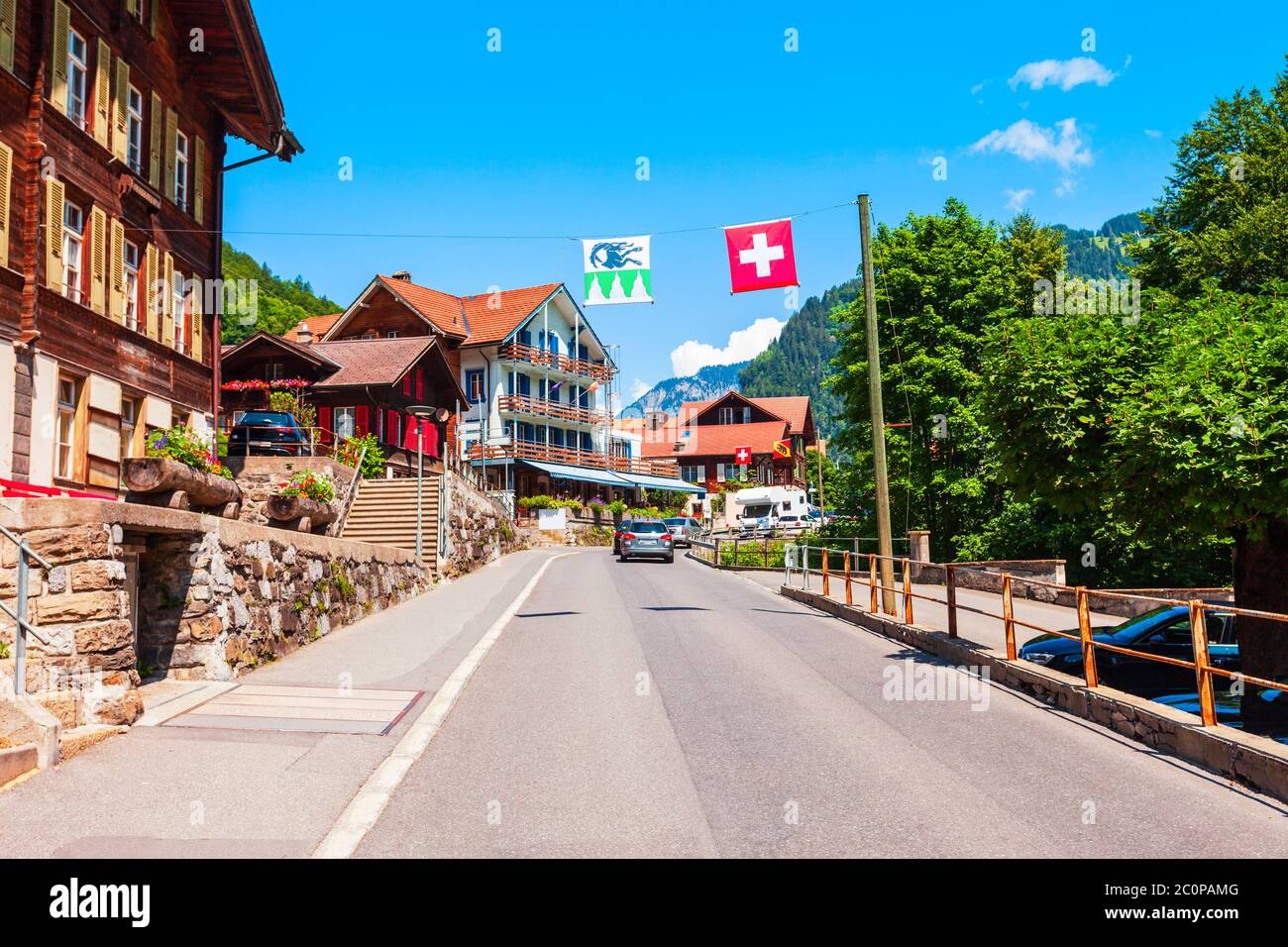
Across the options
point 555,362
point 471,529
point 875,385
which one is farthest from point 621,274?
point 555,362

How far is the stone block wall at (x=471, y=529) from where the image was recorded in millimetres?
28312

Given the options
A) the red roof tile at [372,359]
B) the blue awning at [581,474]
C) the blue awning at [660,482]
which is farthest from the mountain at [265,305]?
the blue awning at [660,482]

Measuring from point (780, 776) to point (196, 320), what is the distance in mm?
19021

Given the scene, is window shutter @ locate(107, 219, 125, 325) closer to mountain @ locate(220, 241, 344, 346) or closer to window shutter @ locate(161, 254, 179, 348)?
window shutter @ locate(161, 254, 179, 348)

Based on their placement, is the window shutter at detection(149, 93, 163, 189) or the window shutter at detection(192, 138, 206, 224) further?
the window shutter at detection(192, 138, 206, 224)

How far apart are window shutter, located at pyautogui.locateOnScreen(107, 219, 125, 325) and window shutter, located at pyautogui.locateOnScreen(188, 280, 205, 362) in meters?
3.44

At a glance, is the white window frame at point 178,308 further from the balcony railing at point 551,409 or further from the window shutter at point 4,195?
the balcony railing at point 551,409

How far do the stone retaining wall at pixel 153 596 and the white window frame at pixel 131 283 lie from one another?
22.8 feet

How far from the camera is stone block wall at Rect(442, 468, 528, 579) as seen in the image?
28312 mm

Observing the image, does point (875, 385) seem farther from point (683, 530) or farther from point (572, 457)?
point (572, 457)

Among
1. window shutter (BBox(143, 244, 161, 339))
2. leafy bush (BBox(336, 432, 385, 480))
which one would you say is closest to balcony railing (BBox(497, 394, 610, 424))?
leafy bush (BBox(336, 432, 385, 480))

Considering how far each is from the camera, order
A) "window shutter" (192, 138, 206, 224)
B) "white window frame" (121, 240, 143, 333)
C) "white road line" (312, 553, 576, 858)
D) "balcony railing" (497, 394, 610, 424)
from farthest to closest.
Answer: "balcony railing" (497, 394, 610, 424), "window shutter" (192, 138, 206, 224), "white window frame" (121, 240, 143, 333), "white road line" (312, 553, 576, 858)

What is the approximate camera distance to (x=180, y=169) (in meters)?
20.6
